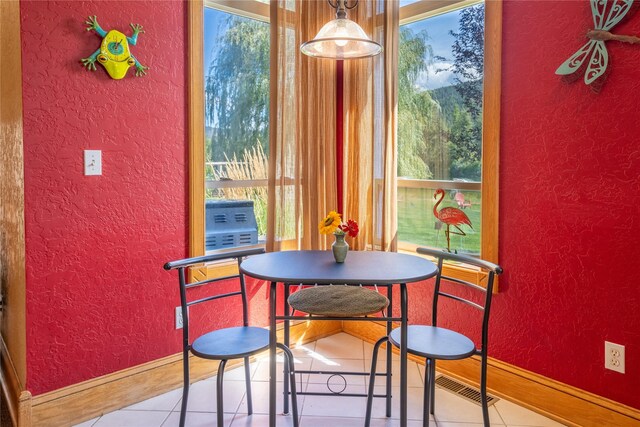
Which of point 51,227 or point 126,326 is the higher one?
point 51,227

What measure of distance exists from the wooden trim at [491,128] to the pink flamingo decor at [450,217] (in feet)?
0.58

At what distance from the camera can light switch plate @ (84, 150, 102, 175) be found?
2.41 m

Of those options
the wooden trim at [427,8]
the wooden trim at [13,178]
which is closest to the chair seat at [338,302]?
the wooden trim at [13,178]

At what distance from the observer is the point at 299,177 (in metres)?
3.22

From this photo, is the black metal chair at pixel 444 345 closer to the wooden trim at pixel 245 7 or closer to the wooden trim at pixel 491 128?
the wooden trim at pixel 491 128

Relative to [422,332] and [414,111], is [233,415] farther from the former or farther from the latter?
[414,111]

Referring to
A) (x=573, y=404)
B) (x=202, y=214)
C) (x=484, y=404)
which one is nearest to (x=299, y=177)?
(x=202, y=214)

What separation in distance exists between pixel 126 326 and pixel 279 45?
178 centimetres

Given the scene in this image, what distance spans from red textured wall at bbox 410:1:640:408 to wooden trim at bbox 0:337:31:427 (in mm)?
2251

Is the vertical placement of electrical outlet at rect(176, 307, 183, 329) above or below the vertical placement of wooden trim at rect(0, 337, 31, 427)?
above

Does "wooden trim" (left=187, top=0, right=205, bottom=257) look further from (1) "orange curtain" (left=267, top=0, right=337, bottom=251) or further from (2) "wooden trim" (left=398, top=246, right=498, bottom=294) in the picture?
(2) "wooden trim" (left=398, top=246, right=498, bottom=294)

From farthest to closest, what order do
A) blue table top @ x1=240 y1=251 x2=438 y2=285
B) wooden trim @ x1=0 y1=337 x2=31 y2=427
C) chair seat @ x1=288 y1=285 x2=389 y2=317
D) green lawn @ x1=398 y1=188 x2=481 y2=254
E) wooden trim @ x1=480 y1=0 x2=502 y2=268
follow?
green lawn @ x1=398 y1=188 x2=481 y2=254, wooden trim @ x1=480 y1=0 x2=502 y2=268, wooden trim @ x1=0 y1=337 x2=31 y2=427, chair seat @ x1=288 y1=285 x2=389 y2=317, blue table top @ x1=240 y1=251 x2=438 y2=285

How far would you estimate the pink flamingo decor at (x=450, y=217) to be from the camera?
2906mm

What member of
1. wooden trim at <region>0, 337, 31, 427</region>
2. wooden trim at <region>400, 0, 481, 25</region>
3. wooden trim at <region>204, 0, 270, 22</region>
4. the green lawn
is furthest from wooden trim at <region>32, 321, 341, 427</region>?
wooden trim at <region>400, 0, 481, 25</region>
